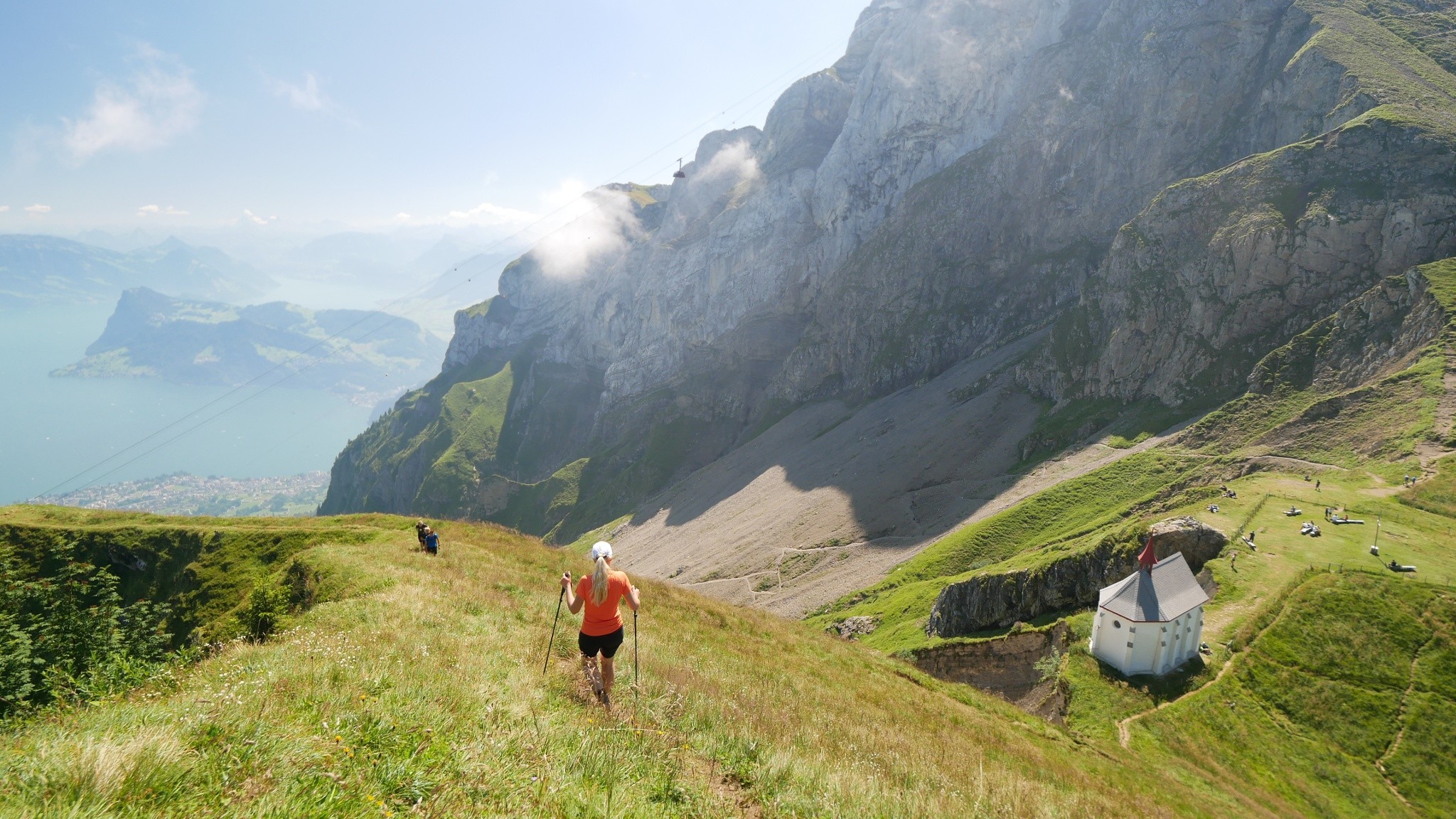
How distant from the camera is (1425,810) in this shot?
92.8 ft

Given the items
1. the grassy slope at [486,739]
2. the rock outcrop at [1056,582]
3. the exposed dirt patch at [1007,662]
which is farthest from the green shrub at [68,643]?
the rock outcrop at [1056,582]

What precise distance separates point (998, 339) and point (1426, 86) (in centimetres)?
8474

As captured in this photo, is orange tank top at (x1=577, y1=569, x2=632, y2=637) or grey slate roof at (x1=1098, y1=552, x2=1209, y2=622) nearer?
orange tank top at (x1=577, y1=569, x2=632, y2=637)

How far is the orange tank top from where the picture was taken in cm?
1068

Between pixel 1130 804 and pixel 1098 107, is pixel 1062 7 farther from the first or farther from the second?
pixel 1130 804

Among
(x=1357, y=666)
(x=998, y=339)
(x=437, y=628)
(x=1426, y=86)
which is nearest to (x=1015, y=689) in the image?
(x=1357, y=666)

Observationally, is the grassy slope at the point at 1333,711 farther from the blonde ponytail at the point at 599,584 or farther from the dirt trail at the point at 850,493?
the dirt trail at the point at 850,493

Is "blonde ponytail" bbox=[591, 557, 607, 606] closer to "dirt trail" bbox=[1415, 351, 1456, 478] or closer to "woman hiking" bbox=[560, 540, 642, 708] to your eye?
"woman hiking" bbox=[560, 540, 642, 708]

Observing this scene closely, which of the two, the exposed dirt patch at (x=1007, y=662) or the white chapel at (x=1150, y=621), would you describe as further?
the exposed dirt patch at (x=1007, y=662)

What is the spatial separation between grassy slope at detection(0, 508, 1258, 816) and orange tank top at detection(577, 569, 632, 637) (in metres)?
1.06

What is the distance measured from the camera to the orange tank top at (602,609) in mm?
10680

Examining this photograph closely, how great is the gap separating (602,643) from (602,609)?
651 mm

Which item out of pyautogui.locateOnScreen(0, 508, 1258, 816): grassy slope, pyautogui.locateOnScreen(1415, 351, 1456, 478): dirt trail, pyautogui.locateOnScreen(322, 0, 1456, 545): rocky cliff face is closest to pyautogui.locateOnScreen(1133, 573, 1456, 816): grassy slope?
pyautogui.locateOnScreen(0, 508, 1258, 816): grassy slope

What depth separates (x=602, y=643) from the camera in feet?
35.3
